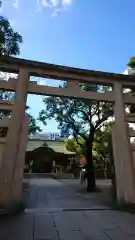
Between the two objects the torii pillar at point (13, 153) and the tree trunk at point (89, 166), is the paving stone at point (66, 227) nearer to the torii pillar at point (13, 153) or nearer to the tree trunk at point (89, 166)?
the torii pillar at point (13, 153)

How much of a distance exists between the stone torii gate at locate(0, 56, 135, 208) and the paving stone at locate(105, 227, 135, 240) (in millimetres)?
2068

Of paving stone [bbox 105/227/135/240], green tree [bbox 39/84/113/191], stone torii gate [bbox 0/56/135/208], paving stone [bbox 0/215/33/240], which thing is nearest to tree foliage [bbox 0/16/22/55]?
stone torii gate [bbox 0/56/135/208]

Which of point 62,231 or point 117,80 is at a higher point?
point 117,80

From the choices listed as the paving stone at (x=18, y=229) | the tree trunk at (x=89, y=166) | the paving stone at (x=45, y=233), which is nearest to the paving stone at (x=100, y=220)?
the paving stone at (x=45, y=233)

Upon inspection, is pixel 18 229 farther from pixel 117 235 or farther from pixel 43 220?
pixel 117 235

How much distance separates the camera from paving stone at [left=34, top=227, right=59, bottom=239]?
366 centimetres

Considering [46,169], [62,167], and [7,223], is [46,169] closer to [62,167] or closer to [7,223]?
[62,167]

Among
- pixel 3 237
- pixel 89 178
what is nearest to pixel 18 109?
pixel 3 237

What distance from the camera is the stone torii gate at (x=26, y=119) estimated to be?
18.2 ft

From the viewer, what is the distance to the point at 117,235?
3793 mm

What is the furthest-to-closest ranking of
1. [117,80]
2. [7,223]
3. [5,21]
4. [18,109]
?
[117,80], [18,109], [7,223], [5,21]

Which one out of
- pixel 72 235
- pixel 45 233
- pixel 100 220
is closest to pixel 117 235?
pixel 72 235

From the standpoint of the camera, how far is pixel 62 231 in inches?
158

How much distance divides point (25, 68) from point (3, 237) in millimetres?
4721
